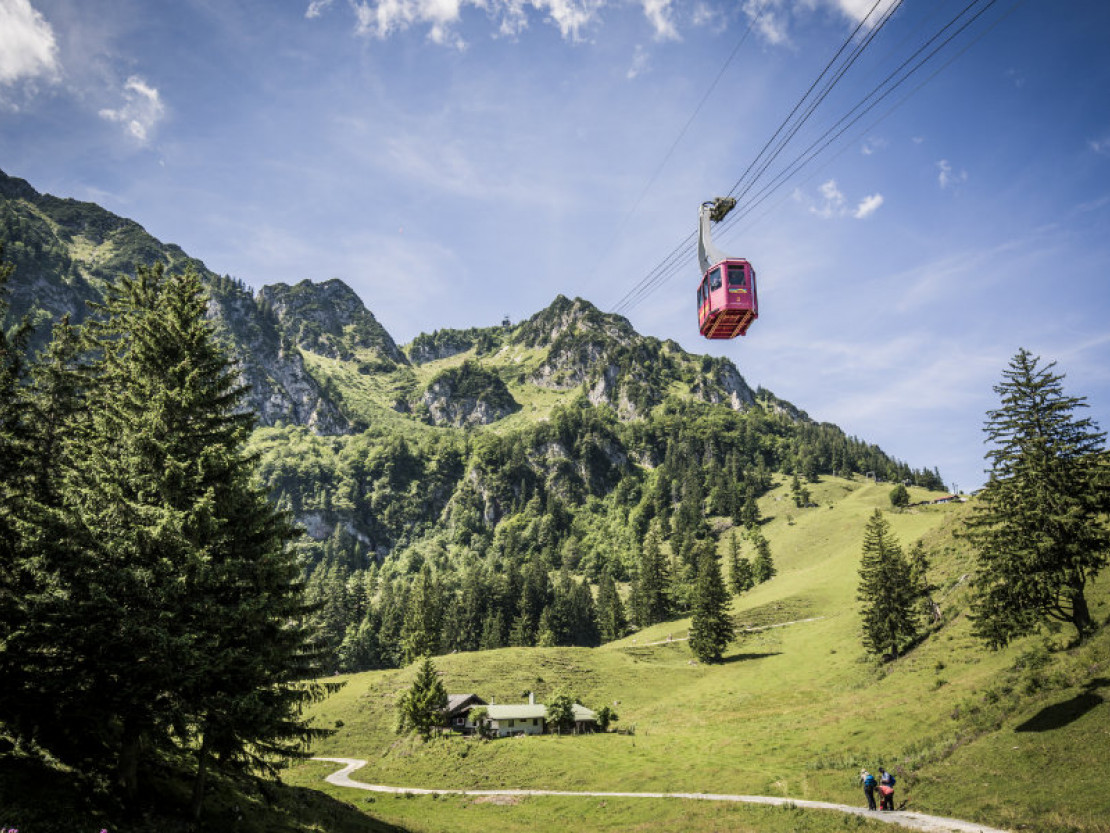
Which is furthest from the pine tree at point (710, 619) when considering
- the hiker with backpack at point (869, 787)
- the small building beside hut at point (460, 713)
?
the hiker with backpack at point (869, 787)

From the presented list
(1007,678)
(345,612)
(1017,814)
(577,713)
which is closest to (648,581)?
(577,713)

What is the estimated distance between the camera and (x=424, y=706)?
2272 inches

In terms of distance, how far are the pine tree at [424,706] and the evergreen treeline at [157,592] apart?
40.1m

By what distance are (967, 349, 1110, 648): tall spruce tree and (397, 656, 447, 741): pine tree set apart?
49.9 metres

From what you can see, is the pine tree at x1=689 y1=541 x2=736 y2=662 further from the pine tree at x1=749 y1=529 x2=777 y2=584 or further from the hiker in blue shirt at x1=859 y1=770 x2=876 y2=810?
the hiker in blue shirt at x1=859 y1=770 x2=876 y2=810

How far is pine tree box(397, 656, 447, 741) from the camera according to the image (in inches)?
2266

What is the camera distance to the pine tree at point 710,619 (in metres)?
85.1

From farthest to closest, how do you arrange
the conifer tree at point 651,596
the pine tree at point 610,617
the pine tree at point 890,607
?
the conifer tree at point 651,596 < the pine tree at point 610,617 < the pine tree at point 890,607

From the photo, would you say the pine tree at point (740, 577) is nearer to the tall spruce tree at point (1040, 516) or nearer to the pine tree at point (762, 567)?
the pine tree at point (762, 567)

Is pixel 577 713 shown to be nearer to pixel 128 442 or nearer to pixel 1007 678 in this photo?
pixel 1007 678

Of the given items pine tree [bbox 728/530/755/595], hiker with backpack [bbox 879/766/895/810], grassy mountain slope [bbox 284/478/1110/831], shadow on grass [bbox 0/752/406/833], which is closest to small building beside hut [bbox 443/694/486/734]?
grassy mountain slope [bbox 284/478/1110/831]

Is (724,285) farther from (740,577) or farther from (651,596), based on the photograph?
(740,577)

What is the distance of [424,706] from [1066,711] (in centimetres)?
5252

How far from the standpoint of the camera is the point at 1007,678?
32.5 metres
